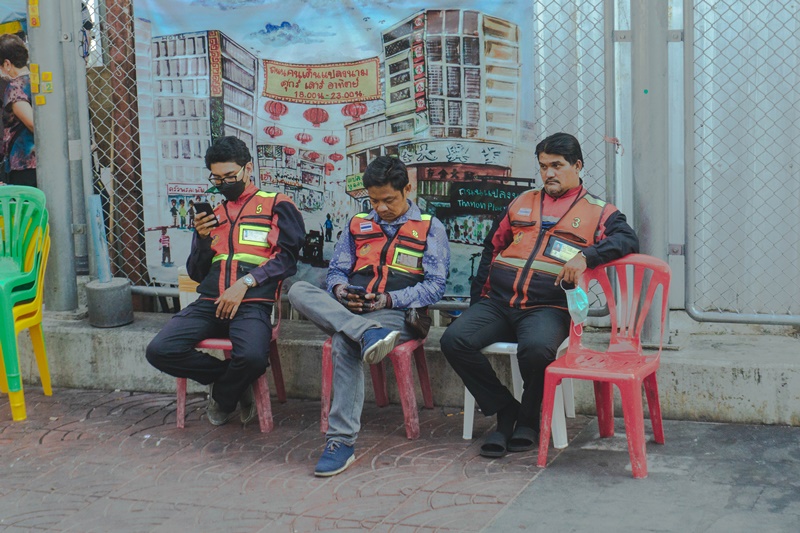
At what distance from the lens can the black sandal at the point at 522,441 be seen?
484cm

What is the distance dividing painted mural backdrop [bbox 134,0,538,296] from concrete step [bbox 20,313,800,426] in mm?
476

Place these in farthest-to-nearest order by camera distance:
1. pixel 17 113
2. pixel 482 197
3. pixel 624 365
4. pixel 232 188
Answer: pixel 17 113 < pixel 482 197 < pixel 232 188 < pixel 624 365

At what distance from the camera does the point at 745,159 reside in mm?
5508

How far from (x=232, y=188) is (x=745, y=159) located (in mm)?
2687

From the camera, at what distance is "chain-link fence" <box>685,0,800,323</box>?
17.7 ft

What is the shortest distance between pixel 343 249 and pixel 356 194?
65cm

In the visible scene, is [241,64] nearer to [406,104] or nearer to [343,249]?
[406,104]

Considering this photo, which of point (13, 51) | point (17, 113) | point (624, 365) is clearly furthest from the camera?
point (13, 51)

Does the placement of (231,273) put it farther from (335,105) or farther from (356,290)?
(335,105)

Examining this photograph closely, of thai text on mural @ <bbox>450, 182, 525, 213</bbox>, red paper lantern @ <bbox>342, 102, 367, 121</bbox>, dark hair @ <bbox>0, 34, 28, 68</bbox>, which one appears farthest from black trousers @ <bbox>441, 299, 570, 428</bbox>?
dark hair @ <bbox>0, 34, 28, 68</bbox>

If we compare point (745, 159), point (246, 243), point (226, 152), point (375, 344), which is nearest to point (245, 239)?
point (246, 243)

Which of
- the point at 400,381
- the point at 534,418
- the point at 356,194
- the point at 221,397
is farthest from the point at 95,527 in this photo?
the point at 356,194

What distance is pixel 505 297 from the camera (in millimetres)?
5102

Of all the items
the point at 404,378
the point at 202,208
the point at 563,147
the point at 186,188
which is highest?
the point at 563,147
